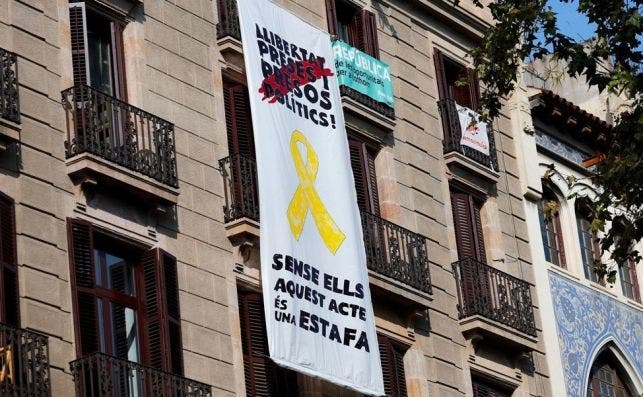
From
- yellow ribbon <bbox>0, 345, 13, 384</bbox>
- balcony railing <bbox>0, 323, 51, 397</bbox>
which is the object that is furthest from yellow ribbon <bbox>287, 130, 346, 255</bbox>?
yellow ribbon <bbox>0, 345, 13, 384</bbox>

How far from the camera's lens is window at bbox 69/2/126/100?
2520 cm

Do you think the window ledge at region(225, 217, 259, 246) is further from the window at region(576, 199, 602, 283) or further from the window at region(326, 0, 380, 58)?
the window at region(576, 199, 602, 283)

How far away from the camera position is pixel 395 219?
97.2ft

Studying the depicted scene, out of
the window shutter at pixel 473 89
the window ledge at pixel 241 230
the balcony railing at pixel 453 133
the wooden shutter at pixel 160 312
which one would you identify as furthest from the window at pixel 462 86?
the wooden shutter at pixel 160 312

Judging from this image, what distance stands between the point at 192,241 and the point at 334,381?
2.52 m

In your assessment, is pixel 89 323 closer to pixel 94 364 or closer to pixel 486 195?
pixel 94 364

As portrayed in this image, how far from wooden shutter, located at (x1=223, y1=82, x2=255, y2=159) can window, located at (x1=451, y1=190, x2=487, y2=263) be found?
486 cm

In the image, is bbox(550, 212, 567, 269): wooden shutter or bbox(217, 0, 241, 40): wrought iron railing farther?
bbox(550, 212, 567, 269): wooden shutter

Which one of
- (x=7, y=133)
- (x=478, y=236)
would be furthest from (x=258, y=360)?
(x=478, y=236)

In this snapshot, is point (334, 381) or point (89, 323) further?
point (334, 381)

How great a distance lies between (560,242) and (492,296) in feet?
13.5

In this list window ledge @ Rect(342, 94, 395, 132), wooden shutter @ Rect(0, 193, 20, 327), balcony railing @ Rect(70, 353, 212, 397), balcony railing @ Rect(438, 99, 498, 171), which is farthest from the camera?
balcony railing @ Rect(438, 99, 498, 171)

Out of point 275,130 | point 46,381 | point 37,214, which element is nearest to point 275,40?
point 275,130

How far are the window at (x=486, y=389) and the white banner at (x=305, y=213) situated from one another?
3962mm
